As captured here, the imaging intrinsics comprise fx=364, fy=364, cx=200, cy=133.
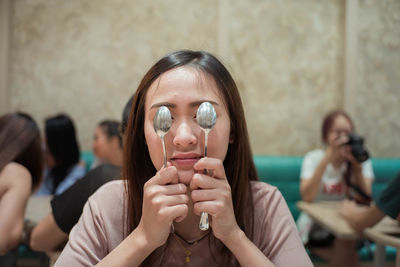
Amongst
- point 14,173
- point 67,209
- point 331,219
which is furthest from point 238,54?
point 67,209

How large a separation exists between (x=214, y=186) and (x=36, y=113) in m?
3.04

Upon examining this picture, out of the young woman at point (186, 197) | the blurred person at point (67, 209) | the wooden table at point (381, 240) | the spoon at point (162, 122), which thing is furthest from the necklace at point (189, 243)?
the wooden table at point (381, 240)

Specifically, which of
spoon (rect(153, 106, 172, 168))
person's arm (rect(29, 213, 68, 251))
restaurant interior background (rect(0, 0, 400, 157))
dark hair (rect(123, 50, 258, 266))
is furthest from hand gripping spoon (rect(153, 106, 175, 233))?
restaurant interior background (rect(0, 0, 400, 157))

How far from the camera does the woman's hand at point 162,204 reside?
73 cm

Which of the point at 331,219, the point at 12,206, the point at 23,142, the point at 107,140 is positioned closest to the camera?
the point at 12,206

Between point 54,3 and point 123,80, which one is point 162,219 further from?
point 54,3

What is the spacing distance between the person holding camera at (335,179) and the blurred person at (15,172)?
165 centimetres

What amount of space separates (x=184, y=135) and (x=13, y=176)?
1004 millimetres

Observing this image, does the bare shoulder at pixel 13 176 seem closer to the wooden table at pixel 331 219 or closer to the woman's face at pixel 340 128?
the wooden table at pixel 331 219

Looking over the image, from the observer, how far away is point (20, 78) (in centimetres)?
335

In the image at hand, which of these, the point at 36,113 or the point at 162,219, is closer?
the point at 162,219

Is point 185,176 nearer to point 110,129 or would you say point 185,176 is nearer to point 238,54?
point 110,129

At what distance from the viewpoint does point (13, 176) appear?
145cm

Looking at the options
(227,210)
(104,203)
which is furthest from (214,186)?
(104,203)
